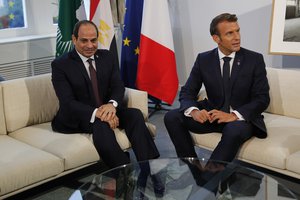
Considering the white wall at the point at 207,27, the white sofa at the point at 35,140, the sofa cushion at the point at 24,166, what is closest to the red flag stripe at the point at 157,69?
the white wall at the point at 207,27

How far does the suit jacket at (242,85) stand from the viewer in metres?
2.66

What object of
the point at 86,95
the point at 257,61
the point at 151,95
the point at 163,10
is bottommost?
the point at 151,95

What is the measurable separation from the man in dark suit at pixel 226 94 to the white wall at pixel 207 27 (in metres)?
1.17

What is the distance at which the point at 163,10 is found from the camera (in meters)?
4.00

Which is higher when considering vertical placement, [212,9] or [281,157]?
[212,9]

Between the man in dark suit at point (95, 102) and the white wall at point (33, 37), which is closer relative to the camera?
the man in dark suit at point (95, 102)

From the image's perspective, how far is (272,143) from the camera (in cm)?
250

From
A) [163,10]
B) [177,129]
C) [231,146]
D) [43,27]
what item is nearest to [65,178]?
[177,129]

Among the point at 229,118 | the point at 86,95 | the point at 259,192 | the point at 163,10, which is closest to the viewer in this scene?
the point at 259,192

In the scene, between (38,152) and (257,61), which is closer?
(38,152)

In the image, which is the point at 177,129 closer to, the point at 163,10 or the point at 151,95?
the point at 151,95

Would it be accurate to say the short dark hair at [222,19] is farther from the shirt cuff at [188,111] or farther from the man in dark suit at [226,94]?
the shirt cuff at [188,111]

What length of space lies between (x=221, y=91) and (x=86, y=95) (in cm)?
92

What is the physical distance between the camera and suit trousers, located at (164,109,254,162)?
8.22 ft
